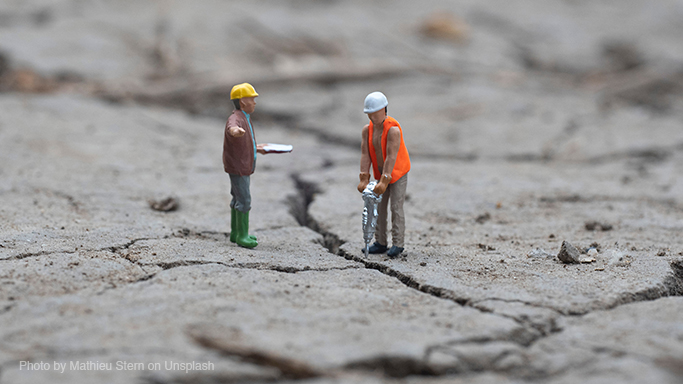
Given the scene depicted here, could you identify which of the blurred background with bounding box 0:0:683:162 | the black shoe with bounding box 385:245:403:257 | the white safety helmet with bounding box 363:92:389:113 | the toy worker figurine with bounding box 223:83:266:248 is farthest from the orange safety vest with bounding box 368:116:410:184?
the blurred background with bounding box 0:0:683:162

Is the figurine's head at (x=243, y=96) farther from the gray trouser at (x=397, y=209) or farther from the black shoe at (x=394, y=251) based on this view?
the black shoe at (x=394, y=251)

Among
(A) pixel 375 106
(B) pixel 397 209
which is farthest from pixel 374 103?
(B) pixel 397 209

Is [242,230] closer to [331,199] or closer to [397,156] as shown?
[397,156]

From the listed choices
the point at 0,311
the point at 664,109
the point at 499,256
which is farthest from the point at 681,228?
the point at 664,109

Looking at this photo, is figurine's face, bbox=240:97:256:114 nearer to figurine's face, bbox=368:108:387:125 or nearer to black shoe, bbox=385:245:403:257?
figurine's face, bbox=368:108:387:125

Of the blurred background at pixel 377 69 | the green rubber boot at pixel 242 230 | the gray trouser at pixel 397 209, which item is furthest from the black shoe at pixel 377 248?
the blurred background at pixel 377 69

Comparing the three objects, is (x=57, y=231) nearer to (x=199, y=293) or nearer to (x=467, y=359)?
(x=199, y=293)
